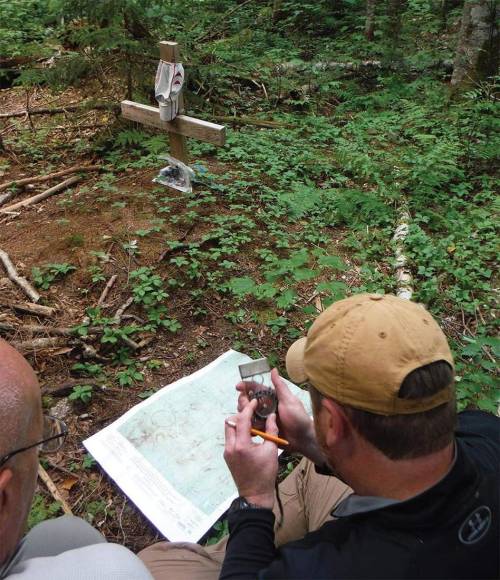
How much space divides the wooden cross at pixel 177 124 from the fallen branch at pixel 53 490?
2944mm

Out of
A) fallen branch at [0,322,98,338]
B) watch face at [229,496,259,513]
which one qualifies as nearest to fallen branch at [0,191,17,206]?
fallen branch at [0,322,98,338]

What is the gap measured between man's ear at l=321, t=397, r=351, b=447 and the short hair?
0.23 ft

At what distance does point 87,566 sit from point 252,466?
0.57 m

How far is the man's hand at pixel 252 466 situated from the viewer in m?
1.54

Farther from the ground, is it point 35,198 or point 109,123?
point 109,123

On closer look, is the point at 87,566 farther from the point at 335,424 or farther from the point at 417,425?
the point at 417,425

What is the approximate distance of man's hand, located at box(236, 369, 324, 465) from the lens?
6.02 ft

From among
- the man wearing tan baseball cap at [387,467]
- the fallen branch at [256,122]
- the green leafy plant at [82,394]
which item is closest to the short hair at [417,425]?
the man wearing tan baseball cap at [387,467]

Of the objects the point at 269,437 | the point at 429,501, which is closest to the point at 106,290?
the point at 269,437

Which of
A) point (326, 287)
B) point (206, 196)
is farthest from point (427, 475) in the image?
point (206, 196)

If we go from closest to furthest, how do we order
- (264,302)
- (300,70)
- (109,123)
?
(264,302), (109,123), (300,70)

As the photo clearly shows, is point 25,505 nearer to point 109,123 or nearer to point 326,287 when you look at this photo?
point 326,287

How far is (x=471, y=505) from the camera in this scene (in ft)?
3.84

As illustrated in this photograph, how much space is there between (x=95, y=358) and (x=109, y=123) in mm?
3648
